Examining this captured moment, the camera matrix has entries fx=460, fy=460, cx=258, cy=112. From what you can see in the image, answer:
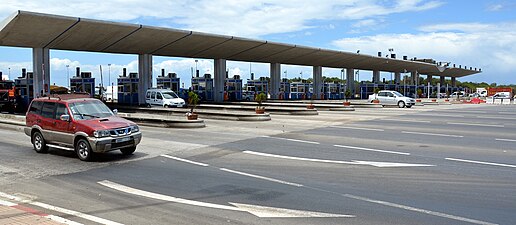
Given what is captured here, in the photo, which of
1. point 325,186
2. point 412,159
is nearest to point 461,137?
point 412,159

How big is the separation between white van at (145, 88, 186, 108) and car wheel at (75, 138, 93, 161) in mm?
23421

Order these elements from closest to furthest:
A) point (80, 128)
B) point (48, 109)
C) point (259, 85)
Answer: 1. point (80, 128)
2. point (48, 109)
3. point (259, 85)

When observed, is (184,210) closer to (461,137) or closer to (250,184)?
(250,184)

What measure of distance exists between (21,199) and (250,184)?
4.19 metres

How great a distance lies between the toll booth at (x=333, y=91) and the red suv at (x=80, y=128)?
52309mm

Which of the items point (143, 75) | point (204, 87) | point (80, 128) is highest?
point (143, 75)

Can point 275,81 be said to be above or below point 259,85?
above

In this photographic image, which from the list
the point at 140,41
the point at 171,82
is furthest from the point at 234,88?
the point at 140,41

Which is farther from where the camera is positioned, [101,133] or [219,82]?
[219,82]

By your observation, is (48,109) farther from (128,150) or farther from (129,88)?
(129,88)

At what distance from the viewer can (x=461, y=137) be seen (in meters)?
17.7

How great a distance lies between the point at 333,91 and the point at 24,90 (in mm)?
42239

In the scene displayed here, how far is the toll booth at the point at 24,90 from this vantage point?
3403cm

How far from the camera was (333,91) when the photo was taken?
65750mm
